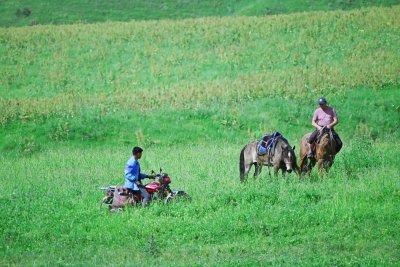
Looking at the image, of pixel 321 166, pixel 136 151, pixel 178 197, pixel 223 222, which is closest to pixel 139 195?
pixel 178 197

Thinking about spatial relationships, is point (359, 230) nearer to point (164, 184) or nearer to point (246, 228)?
point (246, 228)

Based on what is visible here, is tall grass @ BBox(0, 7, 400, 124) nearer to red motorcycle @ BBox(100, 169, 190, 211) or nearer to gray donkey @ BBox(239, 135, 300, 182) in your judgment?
gray donkey @ BBox(239, 135, 300, 182)

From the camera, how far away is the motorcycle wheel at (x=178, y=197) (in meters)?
18.7

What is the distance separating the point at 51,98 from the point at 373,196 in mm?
24995

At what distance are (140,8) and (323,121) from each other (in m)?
53.0

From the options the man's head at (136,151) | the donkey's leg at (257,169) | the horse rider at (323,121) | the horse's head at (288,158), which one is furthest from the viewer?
the donkey's leg at (257,169)

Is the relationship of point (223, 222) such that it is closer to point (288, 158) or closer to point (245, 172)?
point (288, 158)

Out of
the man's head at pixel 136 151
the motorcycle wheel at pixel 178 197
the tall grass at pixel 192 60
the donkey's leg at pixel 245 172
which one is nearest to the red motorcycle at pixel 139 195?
the motorcycle wheel at pixel 178 197

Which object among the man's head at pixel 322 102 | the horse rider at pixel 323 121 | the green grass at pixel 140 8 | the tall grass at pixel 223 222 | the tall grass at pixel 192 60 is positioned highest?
the green grass at pixel 140 8

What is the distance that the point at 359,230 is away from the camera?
15.8m

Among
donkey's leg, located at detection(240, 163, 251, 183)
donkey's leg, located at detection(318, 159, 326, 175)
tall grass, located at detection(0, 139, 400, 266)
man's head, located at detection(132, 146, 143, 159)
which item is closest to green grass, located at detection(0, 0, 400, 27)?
tall grass, located at detection(0, 139, 400, 266)

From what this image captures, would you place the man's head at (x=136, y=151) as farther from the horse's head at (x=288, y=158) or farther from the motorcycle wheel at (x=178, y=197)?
the horse's head at (x=288, y=158)

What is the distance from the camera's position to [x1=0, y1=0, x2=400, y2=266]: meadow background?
617 inches

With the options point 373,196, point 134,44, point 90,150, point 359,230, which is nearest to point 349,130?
→ point 90,150
